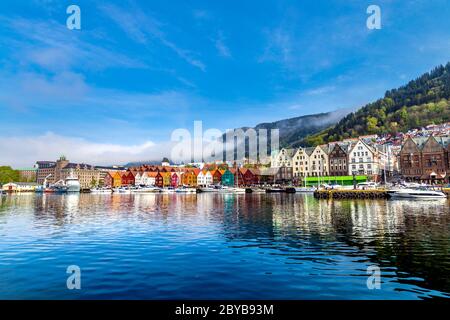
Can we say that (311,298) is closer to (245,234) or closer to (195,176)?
(245,234)

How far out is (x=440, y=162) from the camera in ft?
370

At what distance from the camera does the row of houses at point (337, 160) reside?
125 metres

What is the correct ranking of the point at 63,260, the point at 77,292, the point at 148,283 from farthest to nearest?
the point at 63,260
the point at 148,283
the point at 77,292

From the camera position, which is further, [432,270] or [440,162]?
[440,162]

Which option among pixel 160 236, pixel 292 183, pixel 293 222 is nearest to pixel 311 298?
pixel 160 236

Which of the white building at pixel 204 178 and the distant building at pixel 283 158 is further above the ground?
the distant building at pixel 283 158

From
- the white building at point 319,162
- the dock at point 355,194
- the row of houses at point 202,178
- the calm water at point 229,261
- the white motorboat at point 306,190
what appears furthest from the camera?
the row of houses at point 202,178

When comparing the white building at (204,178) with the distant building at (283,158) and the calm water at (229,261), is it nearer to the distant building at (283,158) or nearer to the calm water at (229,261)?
the distant building at (283,158)

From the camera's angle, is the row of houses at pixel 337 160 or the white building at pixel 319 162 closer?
the row of houses at pixel 337 160

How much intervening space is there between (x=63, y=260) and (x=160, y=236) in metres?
8.60

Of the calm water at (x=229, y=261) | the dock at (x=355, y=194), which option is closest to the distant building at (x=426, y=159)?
the dock at (x=355, y=194)

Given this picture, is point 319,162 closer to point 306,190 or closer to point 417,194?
point 306,190

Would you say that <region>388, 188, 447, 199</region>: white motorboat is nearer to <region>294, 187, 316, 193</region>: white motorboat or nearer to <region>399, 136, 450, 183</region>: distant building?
<region>294, 187, 316, 193</region>: white motorboat

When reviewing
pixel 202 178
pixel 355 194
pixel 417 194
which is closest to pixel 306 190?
pixel 355 194
